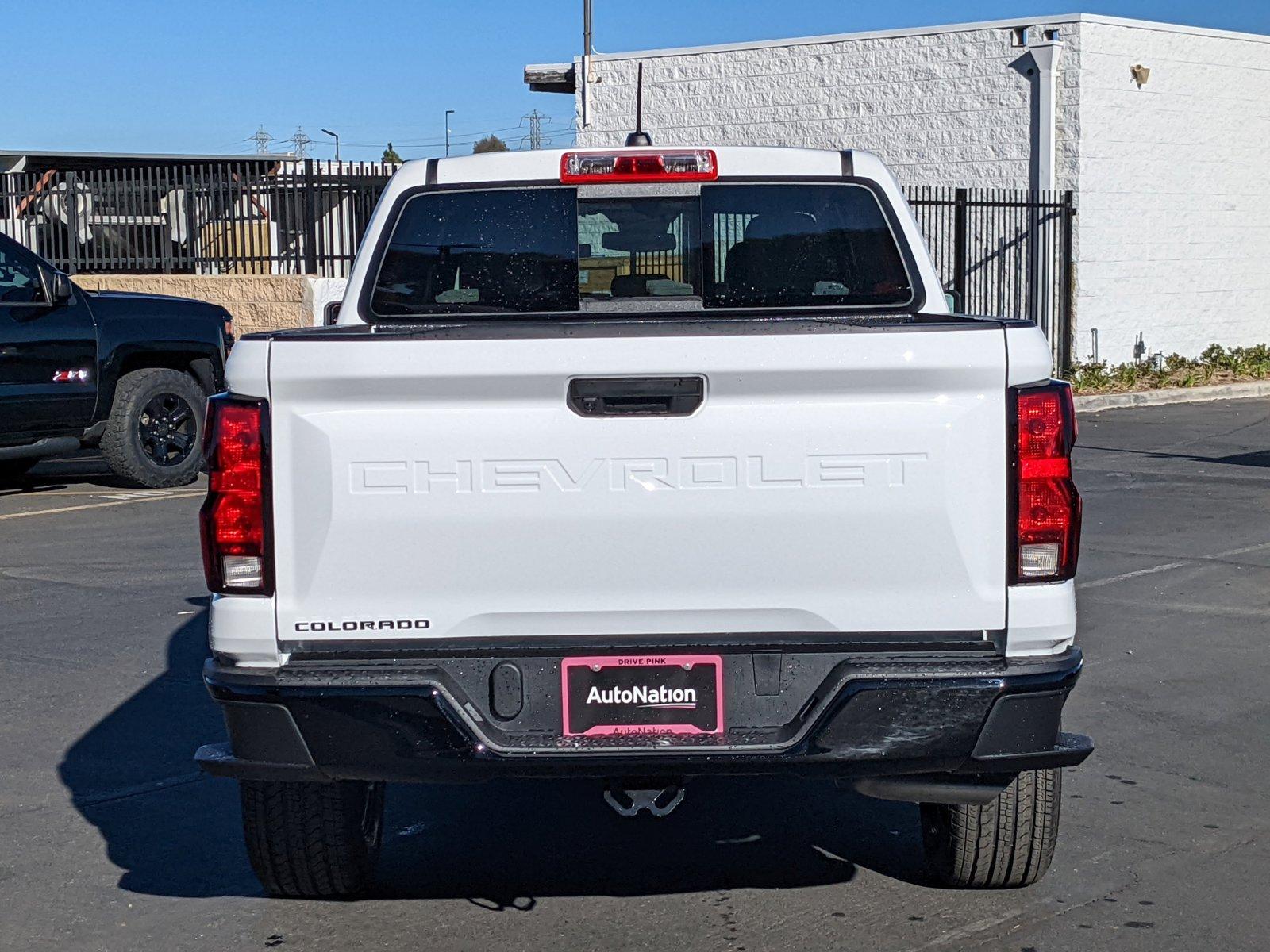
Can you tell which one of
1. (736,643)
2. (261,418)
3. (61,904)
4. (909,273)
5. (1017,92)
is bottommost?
(61,904)

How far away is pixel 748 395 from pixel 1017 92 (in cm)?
2004

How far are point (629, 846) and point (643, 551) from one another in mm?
1561

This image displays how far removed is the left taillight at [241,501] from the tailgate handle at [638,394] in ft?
2.25

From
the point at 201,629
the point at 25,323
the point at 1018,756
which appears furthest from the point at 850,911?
the point at 25,323

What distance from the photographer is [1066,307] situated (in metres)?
22.2

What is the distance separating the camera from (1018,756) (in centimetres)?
381

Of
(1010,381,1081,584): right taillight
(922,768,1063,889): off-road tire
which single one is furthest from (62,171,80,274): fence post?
(1010,381,1081,584): right taillight

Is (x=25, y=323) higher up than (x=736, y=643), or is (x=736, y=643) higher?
(x=25, y=323)

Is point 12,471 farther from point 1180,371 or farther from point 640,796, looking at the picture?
point 1180,371

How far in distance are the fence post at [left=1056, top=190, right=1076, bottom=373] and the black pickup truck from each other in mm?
12032

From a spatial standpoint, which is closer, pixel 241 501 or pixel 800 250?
pixel 241 501

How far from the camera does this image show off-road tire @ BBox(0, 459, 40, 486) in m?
13.9

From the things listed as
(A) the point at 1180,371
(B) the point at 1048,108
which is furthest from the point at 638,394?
(A) the point at 1180,371

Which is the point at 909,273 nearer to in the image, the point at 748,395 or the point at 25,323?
the point at 748,395
